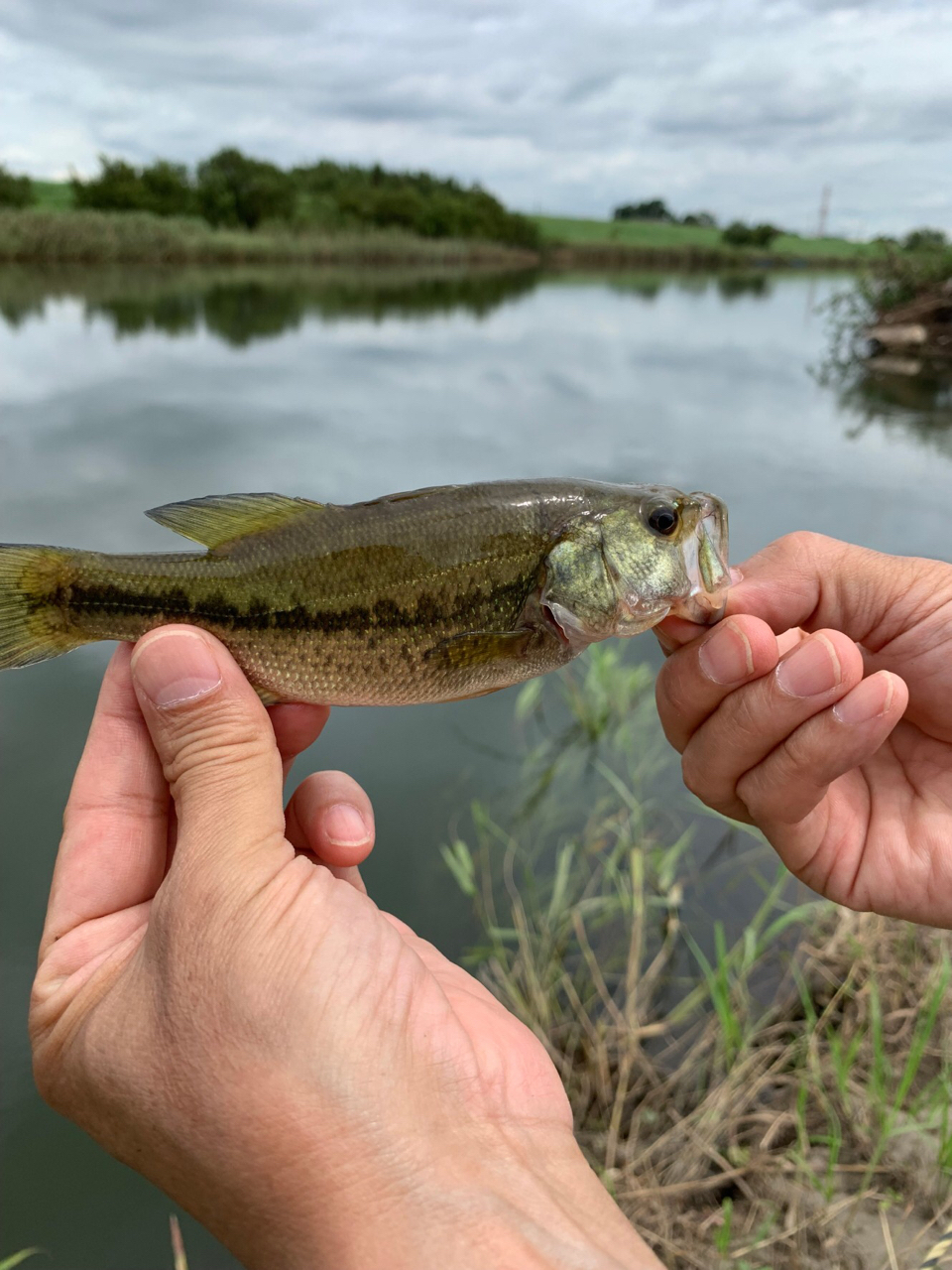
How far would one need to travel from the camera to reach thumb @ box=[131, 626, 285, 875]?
2.14m

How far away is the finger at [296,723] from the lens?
3.02m

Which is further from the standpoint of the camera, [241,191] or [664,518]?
[241,191]

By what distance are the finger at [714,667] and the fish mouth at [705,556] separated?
0.12 meters

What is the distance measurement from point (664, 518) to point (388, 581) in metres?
1.00

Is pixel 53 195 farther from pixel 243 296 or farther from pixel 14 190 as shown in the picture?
pixel 243 296

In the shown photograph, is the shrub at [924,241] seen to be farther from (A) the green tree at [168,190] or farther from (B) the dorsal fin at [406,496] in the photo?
(A) the green tree at [168,190]

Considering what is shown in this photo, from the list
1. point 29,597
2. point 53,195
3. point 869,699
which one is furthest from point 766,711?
point 53,195

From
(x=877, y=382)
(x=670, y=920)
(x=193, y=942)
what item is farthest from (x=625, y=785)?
(x=877, y=382)

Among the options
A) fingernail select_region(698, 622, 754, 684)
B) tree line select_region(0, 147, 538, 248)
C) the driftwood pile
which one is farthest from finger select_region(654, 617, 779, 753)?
tree line select_region(0, 147, 538, 248)

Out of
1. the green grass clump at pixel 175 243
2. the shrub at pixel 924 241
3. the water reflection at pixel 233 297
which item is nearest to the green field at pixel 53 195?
the green grass clump at pixel 175 243

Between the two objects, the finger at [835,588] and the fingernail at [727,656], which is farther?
the finger at [835,588]

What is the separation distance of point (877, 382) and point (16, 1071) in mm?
29300

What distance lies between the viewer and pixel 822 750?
8.14 feet

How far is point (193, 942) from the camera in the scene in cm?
191
